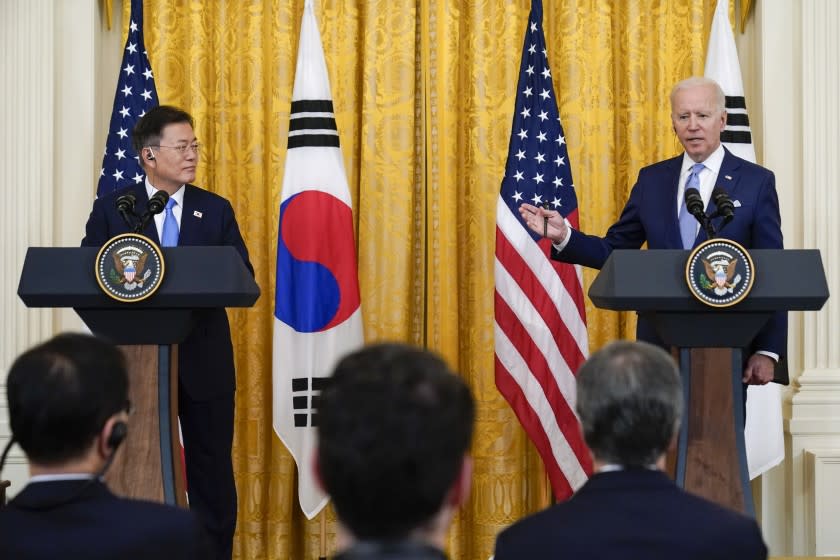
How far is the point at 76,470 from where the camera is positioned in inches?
69.0

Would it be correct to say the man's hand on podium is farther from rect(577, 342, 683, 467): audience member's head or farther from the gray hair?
rect(577, 342, 683, 467): audience member's head

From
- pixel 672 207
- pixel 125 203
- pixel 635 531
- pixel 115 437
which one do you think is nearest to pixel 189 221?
pixel 125 203

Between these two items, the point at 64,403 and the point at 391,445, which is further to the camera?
the point at 64,403

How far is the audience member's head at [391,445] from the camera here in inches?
48.7

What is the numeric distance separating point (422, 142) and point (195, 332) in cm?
196

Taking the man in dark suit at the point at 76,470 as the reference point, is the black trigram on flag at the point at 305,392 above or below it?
below

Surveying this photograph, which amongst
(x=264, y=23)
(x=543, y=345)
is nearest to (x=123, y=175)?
(x=264, y=23)

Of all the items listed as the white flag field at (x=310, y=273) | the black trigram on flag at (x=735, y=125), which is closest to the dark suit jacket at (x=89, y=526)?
the white flag field at (x=310, y=273)

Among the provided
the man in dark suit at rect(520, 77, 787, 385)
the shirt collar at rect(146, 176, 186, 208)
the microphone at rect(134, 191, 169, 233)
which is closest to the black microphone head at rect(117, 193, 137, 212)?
the microphone at rect(134, 191, 169, 233)

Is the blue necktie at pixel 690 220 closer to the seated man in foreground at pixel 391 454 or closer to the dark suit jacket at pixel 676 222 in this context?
the dark suit jacket at pixel 676 222

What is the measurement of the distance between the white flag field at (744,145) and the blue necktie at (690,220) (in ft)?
3.68

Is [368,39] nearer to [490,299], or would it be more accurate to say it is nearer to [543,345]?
[490,299]

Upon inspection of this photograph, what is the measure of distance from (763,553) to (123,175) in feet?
Answer: 12.8

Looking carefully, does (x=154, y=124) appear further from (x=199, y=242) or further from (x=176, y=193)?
(x=199, y=242)
